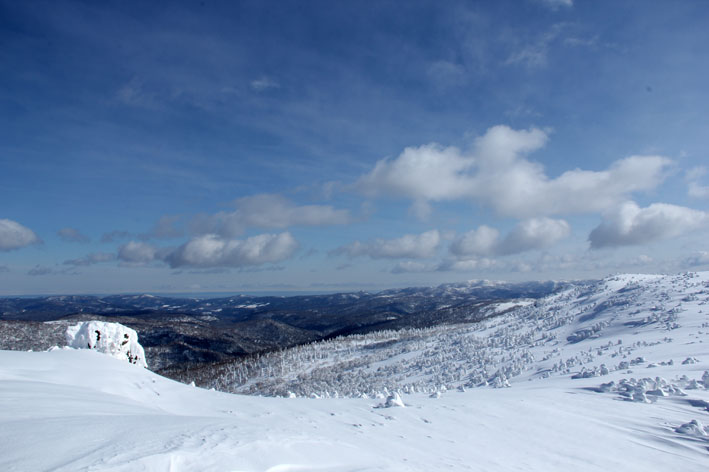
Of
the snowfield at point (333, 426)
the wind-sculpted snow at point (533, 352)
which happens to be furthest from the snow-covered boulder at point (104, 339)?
the wind-sculpted snow at point (533, 352)

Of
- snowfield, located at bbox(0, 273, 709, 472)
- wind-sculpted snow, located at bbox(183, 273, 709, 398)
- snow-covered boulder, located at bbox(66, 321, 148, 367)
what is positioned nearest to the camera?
snowfield, located at bbox(0, 273, 709, 472)

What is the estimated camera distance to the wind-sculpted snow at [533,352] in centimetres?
3873

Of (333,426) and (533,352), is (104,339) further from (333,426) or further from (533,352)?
(533,352)


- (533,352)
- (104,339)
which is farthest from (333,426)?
(533,352)

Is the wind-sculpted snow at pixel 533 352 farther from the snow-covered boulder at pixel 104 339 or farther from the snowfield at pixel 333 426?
the snow-covered boulder at pixel 104 339

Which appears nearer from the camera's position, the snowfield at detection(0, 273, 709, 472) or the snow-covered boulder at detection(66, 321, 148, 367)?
the snowfield at detection(0, 273, 709, 472)

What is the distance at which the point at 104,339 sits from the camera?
33.8m

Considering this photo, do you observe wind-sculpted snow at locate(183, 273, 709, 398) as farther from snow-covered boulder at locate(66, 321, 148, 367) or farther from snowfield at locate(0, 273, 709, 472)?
snow-covered boulder at locate(66, 321, 148, 367)

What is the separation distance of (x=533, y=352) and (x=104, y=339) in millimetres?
66343

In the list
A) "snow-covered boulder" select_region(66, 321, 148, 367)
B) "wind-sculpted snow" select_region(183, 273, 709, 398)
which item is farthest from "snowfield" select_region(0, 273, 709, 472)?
"snow-covered boulder" select_region(66, 321, 148, 367)

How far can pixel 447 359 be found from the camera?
310ft

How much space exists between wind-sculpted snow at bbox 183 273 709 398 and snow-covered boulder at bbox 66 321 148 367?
1946 cm

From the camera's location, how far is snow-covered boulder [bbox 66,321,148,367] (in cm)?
3350

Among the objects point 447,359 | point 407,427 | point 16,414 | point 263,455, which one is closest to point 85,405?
point 16,414
